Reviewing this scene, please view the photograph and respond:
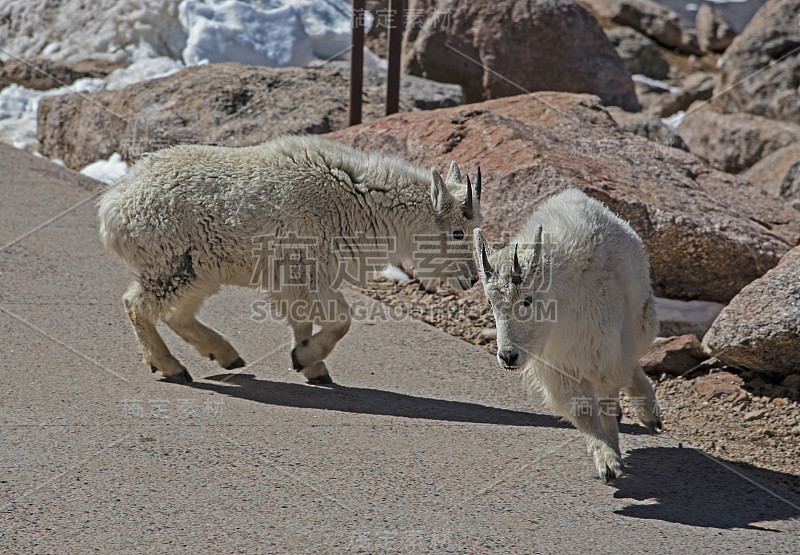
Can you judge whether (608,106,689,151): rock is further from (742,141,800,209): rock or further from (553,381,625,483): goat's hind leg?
(553,381,625,483): goat's hind leg

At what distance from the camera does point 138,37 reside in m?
16.3

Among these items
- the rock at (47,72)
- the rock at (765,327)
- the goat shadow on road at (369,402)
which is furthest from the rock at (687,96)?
the goat shadow on road at (369,402)

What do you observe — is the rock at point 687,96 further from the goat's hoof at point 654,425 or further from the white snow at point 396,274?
the goat's hoof at point 654,425

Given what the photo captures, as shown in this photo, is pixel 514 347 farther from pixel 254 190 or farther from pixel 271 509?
pixel 254 190

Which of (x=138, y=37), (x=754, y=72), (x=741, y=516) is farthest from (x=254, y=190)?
(x=754, y=72)

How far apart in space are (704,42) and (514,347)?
2369cm

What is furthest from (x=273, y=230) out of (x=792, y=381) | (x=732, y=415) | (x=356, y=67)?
(x=356, y=67)

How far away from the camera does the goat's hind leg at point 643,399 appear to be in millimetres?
5754

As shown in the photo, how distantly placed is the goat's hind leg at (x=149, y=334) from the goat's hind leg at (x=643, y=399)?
306cm

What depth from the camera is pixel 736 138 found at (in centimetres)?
1541

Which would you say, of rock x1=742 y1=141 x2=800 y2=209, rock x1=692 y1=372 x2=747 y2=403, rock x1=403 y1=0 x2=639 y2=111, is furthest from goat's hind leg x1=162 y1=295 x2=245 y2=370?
rock x1=403 y1=0 x2=639 y2=111

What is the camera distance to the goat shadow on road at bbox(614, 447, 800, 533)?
14.9 ft

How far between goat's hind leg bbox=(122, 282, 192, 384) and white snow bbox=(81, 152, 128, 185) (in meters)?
5.68

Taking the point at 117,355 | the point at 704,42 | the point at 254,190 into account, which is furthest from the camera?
the point at 704,42
